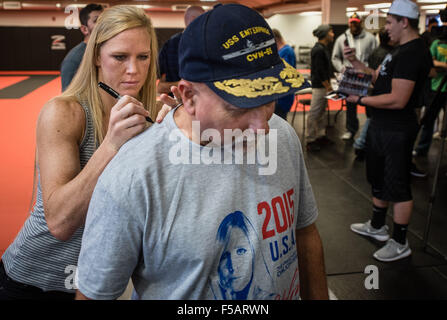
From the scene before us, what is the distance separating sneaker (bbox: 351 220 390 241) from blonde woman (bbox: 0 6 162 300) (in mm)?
2805

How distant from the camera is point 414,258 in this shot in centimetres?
311

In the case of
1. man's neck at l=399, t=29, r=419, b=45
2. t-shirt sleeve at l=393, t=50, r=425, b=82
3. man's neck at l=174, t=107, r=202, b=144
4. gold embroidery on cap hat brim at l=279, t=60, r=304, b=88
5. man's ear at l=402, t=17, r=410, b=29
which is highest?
man's ear at l=402, t=17, r=410, b=29

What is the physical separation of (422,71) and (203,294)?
268cm

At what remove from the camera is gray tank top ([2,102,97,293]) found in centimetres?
124

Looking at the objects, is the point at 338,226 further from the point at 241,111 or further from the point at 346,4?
the point at 346,4

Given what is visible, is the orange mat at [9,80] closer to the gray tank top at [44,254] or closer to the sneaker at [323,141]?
the sneaker at [323,141]

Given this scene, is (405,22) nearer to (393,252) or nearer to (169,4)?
(393,252)

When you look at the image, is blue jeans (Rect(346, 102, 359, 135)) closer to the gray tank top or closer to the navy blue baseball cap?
the gray tank top

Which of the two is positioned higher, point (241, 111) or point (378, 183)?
point (241, 111)

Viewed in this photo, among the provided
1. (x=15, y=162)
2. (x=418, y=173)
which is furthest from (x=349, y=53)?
(x=15, y=162)

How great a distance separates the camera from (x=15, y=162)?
17.4 ft

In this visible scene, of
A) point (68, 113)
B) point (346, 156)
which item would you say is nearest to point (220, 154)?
point (68, 113)

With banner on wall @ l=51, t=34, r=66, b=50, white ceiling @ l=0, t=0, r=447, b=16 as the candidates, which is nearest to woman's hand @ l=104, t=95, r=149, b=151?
white ceiling @ l=0, t=0, r=447, b=16

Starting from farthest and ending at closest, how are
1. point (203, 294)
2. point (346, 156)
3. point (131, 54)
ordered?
point (346, 156)
point (131, 54)
point (203, 294)
